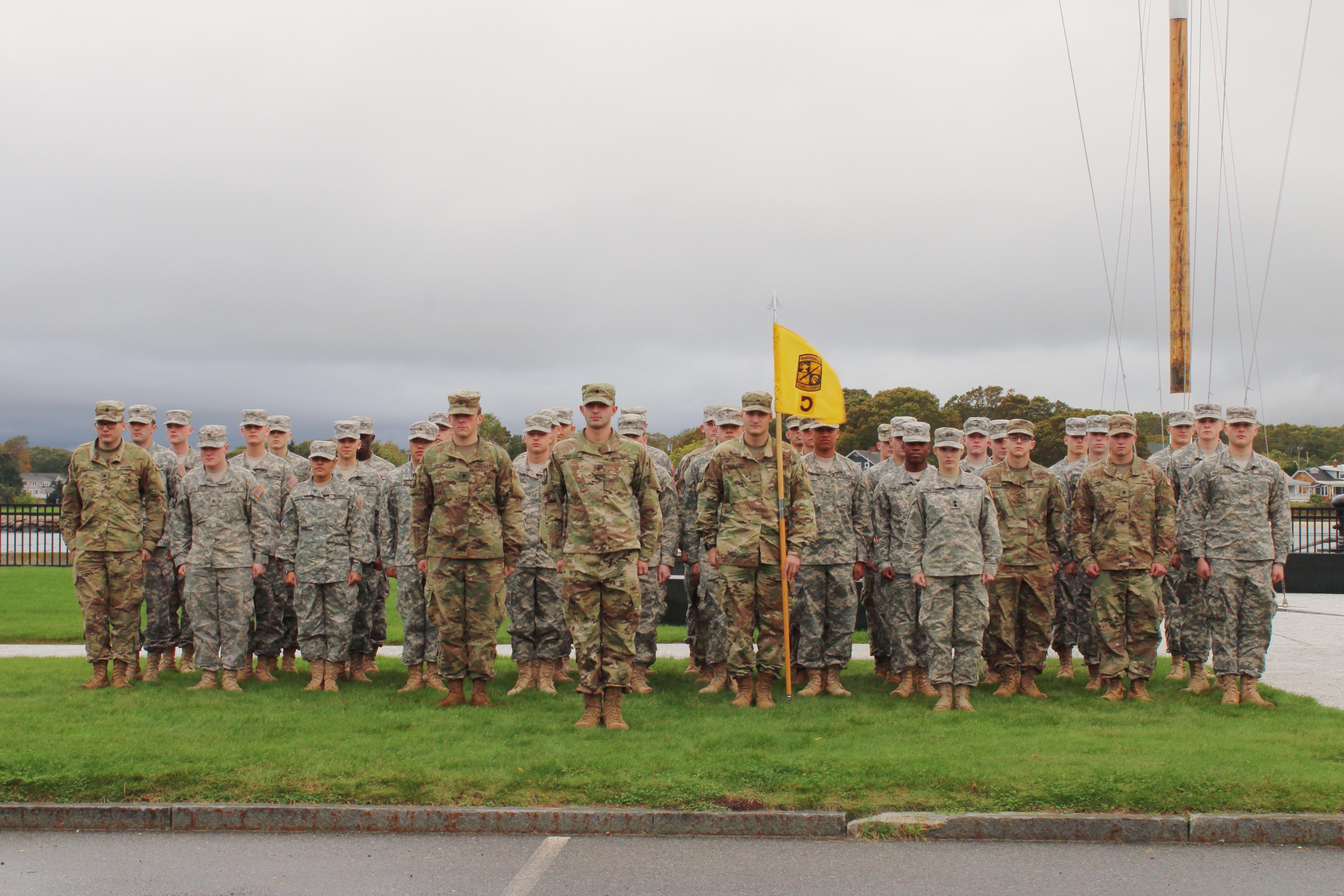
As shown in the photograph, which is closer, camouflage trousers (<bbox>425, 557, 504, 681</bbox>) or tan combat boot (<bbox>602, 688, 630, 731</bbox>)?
tan combat boot (<bbox>602, 688, 630, 731</bbox>)

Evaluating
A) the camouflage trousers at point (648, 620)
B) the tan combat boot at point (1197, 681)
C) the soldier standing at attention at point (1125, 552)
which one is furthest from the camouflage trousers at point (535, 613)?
the tan combat boot at point (1197, 681)

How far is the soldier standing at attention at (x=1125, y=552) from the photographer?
9141 mm

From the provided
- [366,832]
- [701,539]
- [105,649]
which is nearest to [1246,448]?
[701,539]

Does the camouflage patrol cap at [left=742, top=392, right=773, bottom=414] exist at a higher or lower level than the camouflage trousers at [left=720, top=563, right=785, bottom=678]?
higher

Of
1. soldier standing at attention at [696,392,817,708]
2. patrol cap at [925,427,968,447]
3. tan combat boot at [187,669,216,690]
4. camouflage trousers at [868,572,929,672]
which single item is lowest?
tan combat boot at [187,669,216,690]

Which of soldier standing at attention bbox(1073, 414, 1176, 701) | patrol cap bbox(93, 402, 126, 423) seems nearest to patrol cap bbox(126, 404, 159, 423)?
patrol cap bbox(93, 402, 126, 423)

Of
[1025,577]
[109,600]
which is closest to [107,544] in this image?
[109,600]

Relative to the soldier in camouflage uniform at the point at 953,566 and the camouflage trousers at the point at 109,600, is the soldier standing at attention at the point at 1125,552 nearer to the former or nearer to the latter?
the soldier in camouflage uniform at the point at 953,566

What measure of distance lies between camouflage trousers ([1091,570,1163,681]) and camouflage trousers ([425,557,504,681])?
517cm

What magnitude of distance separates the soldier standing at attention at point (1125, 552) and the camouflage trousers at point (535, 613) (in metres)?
4.66

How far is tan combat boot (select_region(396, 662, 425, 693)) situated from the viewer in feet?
31.8

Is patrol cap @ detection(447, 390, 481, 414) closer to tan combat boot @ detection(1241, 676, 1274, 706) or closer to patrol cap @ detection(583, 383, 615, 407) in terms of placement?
patrol cap @ detection(583, 383, 615, 407)

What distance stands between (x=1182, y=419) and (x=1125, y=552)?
2632mm

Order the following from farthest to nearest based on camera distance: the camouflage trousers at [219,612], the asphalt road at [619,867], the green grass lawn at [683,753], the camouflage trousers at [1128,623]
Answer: the camouflage trousers at [219,612] → the camouflage trousers at [1128,623] → the green grass lawn at [683,753] → the asphalt road at [619,867]
